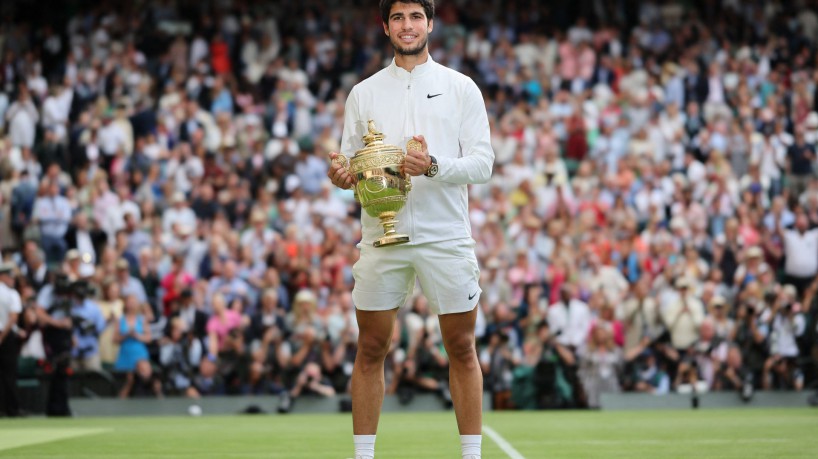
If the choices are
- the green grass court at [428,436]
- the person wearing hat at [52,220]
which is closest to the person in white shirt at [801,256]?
the green grass court at [428,436]

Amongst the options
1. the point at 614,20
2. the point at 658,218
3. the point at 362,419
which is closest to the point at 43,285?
the point at 658,218

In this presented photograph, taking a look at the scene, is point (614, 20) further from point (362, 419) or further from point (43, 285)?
point (362, 419)

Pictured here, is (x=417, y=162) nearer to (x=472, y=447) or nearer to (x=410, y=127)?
(x=410, y=127)

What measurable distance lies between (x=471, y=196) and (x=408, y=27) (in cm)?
1480

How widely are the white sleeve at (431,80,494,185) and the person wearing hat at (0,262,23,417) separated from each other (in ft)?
35.3

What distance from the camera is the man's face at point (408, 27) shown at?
24.2 ft

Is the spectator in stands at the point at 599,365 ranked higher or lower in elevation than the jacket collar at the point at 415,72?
lower

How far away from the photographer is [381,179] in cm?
707

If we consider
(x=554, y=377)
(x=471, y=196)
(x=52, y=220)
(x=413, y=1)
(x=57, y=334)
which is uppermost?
(x=471, y=196)

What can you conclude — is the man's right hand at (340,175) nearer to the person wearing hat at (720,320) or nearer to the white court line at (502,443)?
the white court line at (502,443)

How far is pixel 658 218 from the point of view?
2153 centimetres

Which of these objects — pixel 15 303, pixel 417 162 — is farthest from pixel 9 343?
pixel 417 162

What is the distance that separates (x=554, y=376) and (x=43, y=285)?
6.72 metres

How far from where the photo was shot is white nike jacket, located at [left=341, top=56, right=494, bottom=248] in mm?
7324
